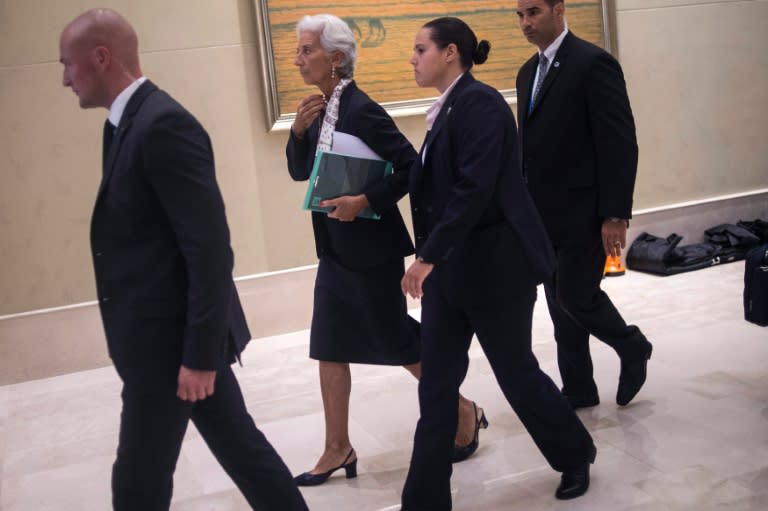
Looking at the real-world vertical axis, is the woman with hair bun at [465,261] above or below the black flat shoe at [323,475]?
above

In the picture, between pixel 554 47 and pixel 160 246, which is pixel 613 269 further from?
pixel 160 246

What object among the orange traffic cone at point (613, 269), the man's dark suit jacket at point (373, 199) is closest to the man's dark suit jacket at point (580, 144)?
the man's dark suit jacket at point (373, 199)

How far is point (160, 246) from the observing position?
2.13 meters

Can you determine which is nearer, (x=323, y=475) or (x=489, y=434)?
(x=323, y=475)

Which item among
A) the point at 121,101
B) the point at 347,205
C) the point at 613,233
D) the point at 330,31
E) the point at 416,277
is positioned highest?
the point at 330,31

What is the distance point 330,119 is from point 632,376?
1681mm

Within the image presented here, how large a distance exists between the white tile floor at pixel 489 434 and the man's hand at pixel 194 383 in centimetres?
121

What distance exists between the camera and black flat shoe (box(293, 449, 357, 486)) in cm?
337

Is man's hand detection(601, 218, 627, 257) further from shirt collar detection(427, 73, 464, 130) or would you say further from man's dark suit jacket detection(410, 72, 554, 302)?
shirt collar detection(427, 73, 464, 130)

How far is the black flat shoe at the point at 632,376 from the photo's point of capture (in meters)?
3.88

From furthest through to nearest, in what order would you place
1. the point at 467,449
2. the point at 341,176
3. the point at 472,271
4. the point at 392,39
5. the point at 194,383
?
the point at 392,39 → the point at 467,449 → the point at 341,176 → the point at 472,271 → the point at 194,383

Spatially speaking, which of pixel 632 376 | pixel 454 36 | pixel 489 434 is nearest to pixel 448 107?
pixel 454 36

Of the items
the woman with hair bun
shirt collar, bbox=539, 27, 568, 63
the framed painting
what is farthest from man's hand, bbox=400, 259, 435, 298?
the framed painting

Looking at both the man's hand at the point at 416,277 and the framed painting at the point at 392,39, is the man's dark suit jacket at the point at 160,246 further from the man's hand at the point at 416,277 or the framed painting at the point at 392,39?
the framed painting at the point at 392,39
